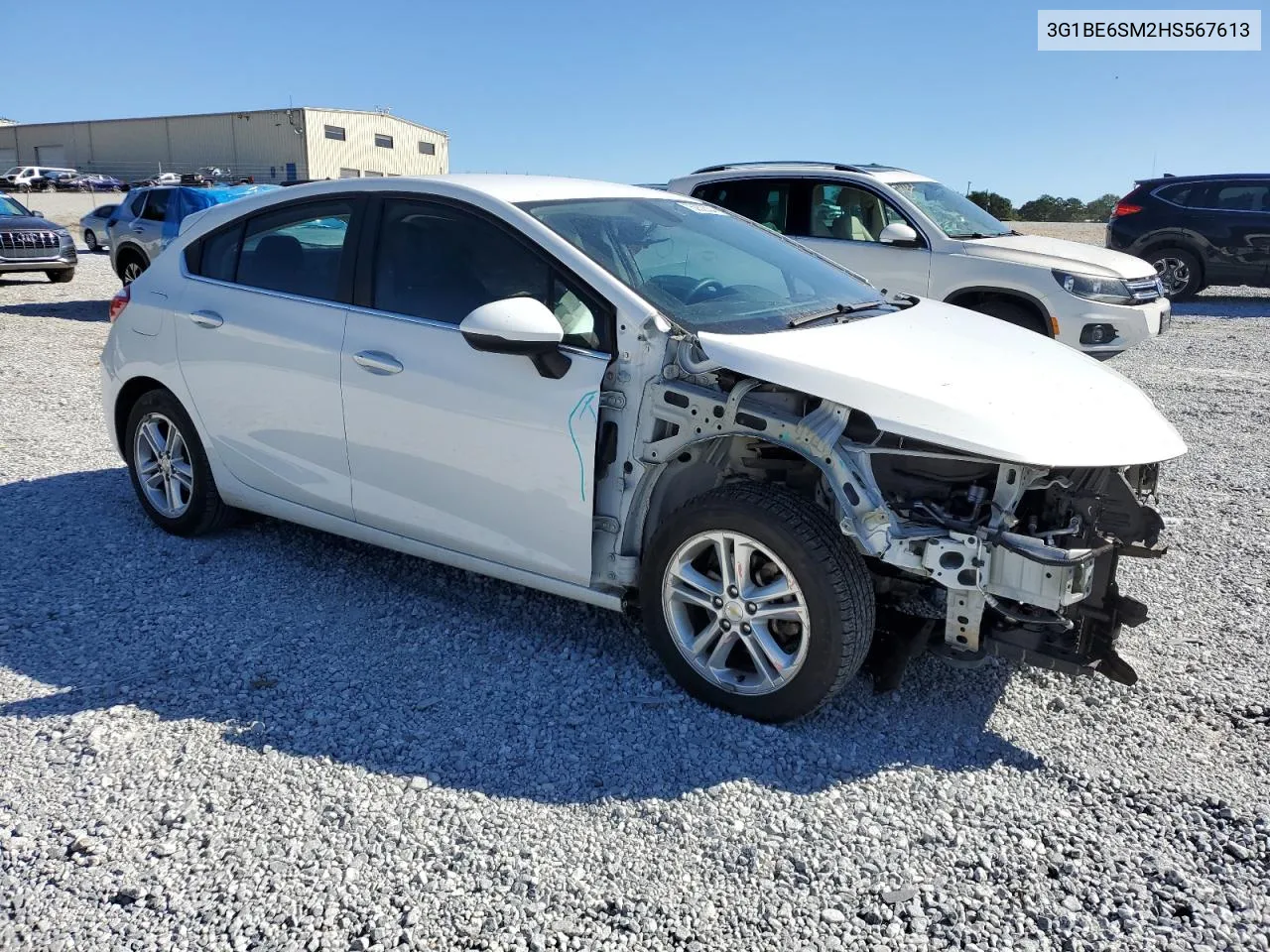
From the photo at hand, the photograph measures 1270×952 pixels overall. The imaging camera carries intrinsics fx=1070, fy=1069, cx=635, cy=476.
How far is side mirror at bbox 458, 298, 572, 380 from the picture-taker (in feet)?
11.5

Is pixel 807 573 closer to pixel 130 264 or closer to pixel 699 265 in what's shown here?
pixel 699 265

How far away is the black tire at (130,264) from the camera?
14.9 meters

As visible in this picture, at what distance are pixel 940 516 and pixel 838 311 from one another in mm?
1146

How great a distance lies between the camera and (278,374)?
4.47 metres

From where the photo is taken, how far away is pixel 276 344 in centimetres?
446

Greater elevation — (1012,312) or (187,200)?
(187,200)

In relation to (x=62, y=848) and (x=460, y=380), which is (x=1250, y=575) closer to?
(x=460, y=380)

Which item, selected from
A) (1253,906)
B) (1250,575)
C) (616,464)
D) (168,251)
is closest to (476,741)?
(616,464)

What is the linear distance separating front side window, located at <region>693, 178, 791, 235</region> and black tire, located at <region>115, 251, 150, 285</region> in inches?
352

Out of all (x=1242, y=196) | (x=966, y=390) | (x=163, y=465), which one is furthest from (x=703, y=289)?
(x=1242, y=196)

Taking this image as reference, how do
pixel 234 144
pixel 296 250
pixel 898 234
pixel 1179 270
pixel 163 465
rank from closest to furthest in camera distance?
pixel 296 250
pixel 163 465
pixel 898 234
pixel 1179 270
pixel 234 144

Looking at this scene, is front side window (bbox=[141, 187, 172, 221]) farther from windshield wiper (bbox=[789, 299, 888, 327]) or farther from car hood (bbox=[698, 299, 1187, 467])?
car hood (bbox=[698, 299, 1187, 467])

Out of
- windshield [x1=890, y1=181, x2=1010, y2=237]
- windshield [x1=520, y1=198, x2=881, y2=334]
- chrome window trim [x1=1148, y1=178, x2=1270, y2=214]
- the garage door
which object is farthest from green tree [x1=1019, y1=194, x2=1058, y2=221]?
the garage door

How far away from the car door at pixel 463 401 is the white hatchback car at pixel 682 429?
1cm
